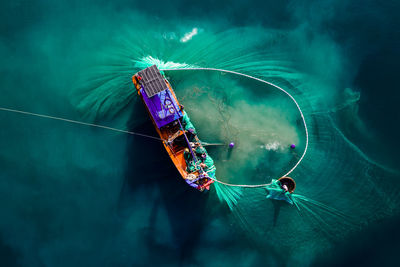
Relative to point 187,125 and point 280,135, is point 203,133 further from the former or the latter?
point 280,135

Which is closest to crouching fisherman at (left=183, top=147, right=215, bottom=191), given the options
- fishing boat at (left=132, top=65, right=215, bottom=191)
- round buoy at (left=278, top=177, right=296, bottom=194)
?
fishing boat at (left=132, top=65, right=215, bottom=191)

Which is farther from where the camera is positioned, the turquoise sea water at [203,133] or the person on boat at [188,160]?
the turquoise sea water at [203,133]

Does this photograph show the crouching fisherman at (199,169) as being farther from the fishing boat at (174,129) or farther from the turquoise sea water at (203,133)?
the turquoise sea water at (203,133)

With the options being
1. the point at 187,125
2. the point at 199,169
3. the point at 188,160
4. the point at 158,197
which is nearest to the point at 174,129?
the point at 187,125

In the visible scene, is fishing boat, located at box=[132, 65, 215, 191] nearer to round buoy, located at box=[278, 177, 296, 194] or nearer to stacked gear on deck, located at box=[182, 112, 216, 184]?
stacked gear on deck, located at box=[182, 112, 216, 184]

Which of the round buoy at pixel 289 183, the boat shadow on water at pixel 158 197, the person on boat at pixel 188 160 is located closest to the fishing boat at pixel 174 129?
the person on boat at pixel 188 160

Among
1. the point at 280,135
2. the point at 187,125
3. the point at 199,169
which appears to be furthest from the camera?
the point at 280,135

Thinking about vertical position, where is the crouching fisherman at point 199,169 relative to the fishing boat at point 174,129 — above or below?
below
